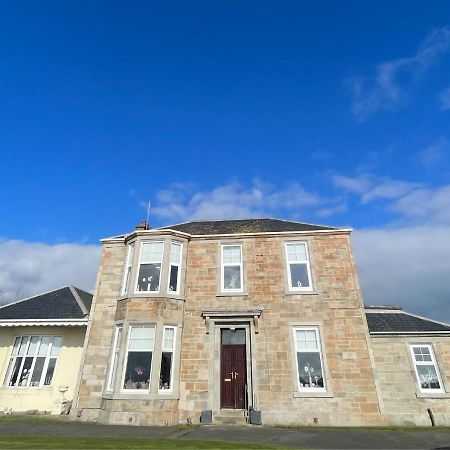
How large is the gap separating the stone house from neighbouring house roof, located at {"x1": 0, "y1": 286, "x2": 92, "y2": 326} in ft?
6.04

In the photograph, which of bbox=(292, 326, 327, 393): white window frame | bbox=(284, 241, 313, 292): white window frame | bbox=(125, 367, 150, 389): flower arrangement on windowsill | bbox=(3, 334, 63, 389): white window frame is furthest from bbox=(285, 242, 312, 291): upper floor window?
bbox=(3, 334, 63, 389): white window frame

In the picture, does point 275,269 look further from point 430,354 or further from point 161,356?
point 430,354

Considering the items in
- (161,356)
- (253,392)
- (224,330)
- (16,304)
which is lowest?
(253,392)

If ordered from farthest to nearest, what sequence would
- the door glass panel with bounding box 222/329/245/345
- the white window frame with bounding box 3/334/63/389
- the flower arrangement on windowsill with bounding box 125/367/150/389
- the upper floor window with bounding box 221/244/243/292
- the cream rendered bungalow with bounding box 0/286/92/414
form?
the white window frame with bounding box 3/334/63/389 < the upper floor window with bounding box 221/244/243/292 < the cream rendered bungalow with bounding box 0/286/92/414 < the door glass panel with bounding box 222/329/245/345 < the flower arrangement on windowsill with bounding box 125/367/150/389

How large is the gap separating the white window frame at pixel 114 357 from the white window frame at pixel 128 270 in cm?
169

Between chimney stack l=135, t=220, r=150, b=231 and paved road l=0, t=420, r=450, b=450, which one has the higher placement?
chimney stack l=135, t=220, r=150, b=231

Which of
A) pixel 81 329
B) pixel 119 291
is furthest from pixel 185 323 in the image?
pixel 81 329

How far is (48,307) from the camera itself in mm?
17000

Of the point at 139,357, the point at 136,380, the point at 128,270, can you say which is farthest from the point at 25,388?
the point at 128,270

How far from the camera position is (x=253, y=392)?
13031 millimetres

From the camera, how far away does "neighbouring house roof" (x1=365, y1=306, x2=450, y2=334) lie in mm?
15125

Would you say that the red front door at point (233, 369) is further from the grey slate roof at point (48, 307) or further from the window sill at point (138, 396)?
the grey slate roof at point (48, 307)

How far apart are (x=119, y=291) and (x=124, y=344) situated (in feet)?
8.91

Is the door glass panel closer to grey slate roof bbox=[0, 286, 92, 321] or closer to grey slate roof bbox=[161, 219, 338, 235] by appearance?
grey slate roof bbox=[161, 219, 338, 235]
